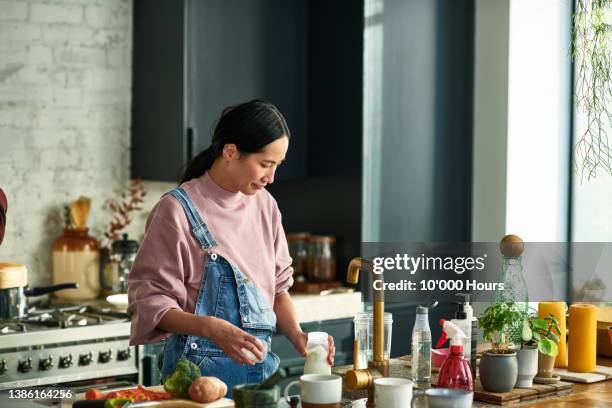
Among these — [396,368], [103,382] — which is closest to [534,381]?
[396,368]

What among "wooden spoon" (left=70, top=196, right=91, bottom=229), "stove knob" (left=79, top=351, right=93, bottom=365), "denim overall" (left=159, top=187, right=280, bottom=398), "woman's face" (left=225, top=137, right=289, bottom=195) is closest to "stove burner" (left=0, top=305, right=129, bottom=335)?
"stove knob" (left=79, top=351, right=93, bottom=365)

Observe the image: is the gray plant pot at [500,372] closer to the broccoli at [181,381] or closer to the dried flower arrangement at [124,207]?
the broccoli at [181,381]

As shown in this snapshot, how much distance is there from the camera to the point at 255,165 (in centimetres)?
286

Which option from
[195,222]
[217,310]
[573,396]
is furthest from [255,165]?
[573,396]

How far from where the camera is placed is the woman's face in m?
2.86

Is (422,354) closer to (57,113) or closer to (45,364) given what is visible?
(45,364)

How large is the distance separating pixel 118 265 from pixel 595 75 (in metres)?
2.41

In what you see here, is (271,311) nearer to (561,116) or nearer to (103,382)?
(103,382)

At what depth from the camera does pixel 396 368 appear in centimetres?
293

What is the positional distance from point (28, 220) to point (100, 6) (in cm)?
115

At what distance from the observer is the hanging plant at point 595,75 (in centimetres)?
393

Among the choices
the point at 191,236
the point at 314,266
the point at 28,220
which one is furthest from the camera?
the point at 314,266

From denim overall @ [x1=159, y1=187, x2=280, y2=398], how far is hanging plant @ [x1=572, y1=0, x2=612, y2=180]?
1.73 meters

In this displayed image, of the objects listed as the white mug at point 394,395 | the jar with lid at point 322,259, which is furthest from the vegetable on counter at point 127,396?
the jar with lid at point 322,259
